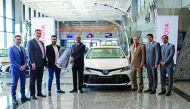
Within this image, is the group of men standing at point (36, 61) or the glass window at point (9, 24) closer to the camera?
the group of men standing at point (36, 61)

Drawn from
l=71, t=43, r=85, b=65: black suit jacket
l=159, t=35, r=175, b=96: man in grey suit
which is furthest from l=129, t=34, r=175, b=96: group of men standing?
l=71, t=43, r=85, b=65: black suit jacket

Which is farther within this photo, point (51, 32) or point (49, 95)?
point (51, 32)

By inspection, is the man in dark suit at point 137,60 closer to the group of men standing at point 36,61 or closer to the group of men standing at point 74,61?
the group of men standing at point 74,61

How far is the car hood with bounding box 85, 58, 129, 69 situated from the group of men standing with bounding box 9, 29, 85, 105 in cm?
60

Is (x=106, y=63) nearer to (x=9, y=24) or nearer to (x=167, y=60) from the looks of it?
(x=167, y=60)

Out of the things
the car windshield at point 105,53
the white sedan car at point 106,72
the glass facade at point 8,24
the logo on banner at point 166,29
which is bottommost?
the white sedan car at point 106,72

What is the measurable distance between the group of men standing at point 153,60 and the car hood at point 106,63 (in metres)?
0.35

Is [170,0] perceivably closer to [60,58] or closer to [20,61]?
[60,58]

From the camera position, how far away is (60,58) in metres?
9.48

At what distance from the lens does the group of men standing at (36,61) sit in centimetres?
801

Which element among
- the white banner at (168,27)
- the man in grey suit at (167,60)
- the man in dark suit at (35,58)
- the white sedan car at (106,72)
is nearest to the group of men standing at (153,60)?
the man in grey suit at (167,60)

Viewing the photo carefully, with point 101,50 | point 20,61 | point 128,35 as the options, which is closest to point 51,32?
point 101,50

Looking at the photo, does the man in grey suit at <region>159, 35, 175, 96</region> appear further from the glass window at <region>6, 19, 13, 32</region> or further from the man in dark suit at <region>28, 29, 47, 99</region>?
the glass window at <region>6, 19, 13, 32</region>

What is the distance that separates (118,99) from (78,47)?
6.73 ft
